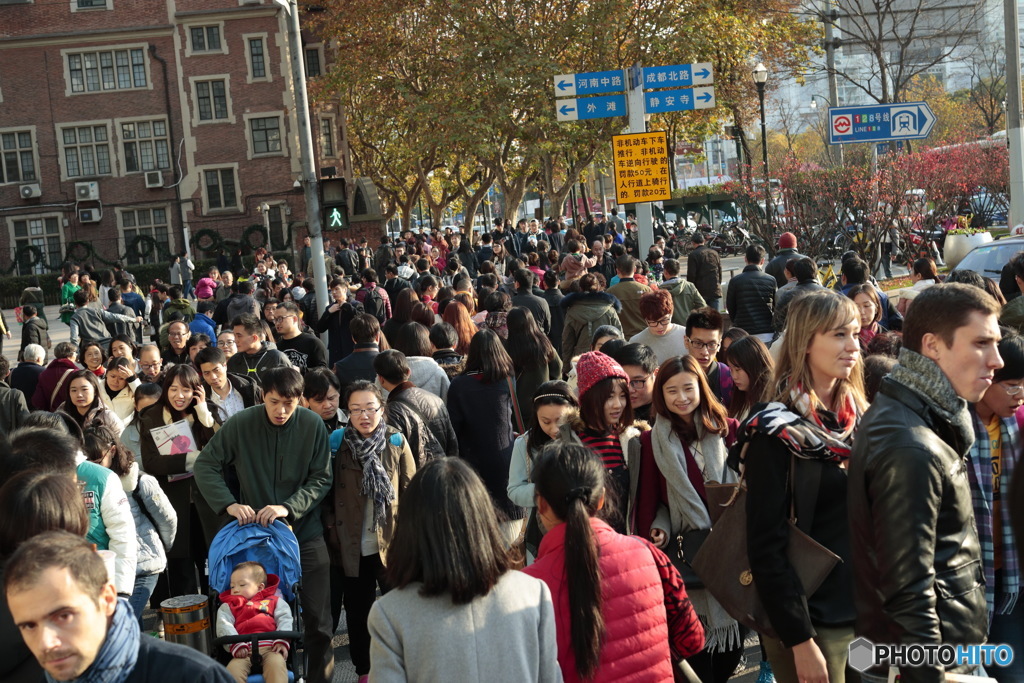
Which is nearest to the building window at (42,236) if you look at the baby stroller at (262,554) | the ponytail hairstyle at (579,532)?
the baby stroller at (262,554)

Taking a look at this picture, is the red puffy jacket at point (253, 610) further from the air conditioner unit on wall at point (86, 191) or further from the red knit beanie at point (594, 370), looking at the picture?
the air conditioner unit on wall at point (86, 191)

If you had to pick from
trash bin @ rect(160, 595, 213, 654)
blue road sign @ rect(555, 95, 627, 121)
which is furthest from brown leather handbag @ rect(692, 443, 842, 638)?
blue road sign @ rect(555, 95, 627, 121)

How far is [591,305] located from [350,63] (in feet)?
101

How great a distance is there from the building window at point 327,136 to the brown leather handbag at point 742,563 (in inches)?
1837

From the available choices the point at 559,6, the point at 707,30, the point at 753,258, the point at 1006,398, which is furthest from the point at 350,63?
the point at 1006,398

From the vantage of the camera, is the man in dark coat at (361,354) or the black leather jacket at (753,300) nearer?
the man in dark coat at (361,354)

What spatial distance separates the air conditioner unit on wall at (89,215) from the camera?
43.8m

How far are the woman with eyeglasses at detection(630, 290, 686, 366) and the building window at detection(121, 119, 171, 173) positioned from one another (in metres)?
39.0

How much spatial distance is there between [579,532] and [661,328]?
16.7 feet

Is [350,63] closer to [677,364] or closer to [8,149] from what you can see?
[8,149]

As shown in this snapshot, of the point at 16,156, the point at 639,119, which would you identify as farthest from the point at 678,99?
the point at 16,156

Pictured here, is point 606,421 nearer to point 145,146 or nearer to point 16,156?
point 145,146

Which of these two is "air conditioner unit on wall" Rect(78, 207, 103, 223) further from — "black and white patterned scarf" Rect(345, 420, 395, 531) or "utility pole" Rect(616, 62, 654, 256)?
"black and white patterned scarf" Rect(345, 420, 395, 531)

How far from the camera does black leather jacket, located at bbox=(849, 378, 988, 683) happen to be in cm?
318
